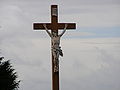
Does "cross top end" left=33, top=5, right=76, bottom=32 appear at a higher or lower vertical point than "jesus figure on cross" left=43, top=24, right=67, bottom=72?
higher

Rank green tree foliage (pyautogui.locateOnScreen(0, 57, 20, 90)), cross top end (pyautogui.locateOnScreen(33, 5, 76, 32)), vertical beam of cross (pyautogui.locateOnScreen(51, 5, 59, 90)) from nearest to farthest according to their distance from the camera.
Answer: vertical beam of cross (pyautogui.locateOnScreen(51, 5, 59, 90))
cross top end (pyautogui.locateOnScreen(33, 5, 76, 32))
green tree foliage (pyautogui.locateOnScreen(0, 57, 20, 90))

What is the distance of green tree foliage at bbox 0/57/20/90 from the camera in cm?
4125

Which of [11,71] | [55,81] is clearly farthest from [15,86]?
[55,81]

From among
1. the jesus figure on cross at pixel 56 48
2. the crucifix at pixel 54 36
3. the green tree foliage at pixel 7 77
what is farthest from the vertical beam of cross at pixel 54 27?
the green tree foliage at pixel 7 77

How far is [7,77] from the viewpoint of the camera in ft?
137

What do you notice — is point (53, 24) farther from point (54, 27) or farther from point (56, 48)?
point (56, 48)

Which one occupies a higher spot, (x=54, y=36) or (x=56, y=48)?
(x=54, y=36)

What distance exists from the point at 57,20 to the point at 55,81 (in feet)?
9.29

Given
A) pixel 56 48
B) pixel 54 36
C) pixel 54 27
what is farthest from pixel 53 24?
pixel 56 48

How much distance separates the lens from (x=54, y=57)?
36.8 metres

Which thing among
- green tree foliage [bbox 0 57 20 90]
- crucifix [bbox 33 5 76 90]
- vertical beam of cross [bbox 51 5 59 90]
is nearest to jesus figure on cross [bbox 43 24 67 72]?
crucifix [bbox 33 5 76 90]

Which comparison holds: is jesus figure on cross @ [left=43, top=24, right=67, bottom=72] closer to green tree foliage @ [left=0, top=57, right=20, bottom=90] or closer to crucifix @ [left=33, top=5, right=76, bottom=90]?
crucifix @ [left=33, top=5, right=76, bottom=90]

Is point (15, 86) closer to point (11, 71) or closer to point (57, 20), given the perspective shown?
point (11, 71)

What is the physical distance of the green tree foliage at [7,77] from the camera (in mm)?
41250
